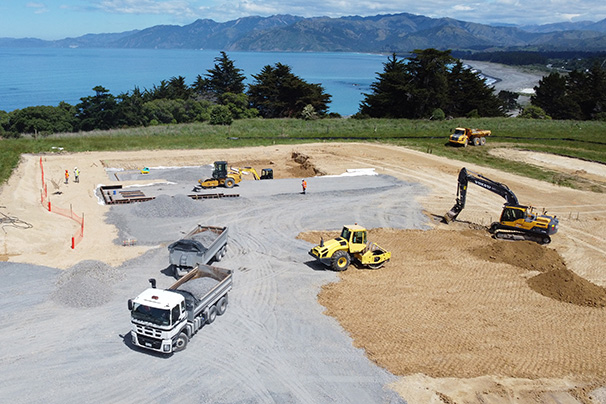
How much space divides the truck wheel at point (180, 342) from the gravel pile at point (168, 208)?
1498 cm

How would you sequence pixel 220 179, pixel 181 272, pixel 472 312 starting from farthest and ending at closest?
pixel 220 179 → pixel 181 272 → pixel 472 312

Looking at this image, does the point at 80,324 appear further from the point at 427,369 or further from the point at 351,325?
the point at 427,369

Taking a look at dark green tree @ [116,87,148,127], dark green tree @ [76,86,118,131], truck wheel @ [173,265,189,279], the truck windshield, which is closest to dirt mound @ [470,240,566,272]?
truck wheel @ [173,265,189,279]

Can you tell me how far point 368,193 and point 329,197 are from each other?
350cm

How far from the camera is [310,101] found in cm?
8588

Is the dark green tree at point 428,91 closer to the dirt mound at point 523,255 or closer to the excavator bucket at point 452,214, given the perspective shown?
the excavator bucket at point 452,214

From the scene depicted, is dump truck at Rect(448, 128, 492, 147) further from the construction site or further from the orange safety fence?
the orange safety fence

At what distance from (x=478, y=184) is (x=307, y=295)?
15.4 m

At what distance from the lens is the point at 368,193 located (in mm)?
38344

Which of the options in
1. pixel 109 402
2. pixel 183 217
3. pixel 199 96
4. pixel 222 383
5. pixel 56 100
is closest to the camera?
pixel 109 402

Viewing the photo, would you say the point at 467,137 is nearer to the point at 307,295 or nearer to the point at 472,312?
the point at 472,312

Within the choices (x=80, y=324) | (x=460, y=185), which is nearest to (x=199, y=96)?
(x=460, y=185)

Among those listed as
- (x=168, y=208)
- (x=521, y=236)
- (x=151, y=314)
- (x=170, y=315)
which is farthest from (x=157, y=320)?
(x=521, y=236)

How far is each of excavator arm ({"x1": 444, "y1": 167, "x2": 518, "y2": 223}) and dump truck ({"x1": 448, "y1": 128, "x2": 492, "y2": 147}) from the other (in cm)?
2606
